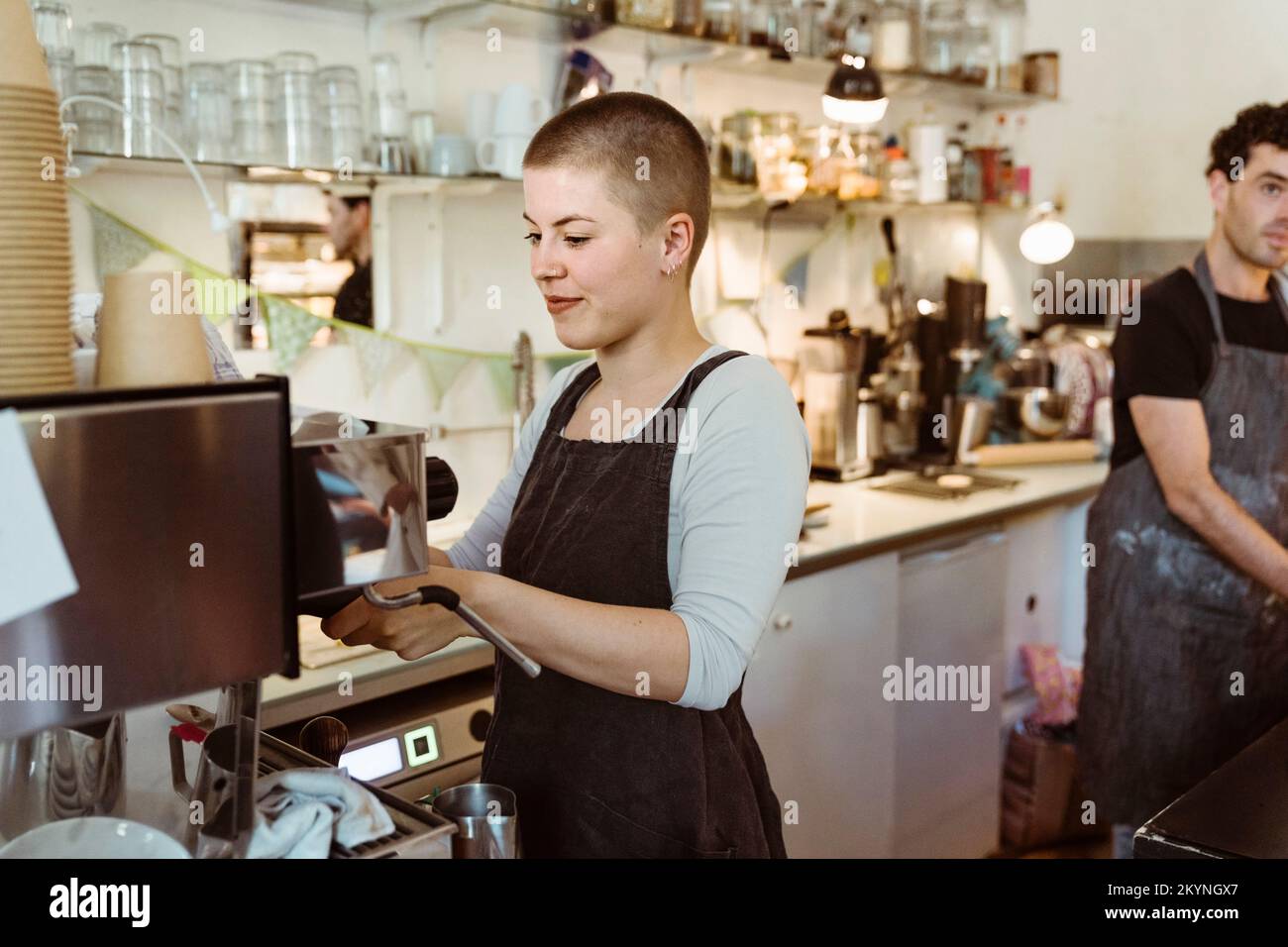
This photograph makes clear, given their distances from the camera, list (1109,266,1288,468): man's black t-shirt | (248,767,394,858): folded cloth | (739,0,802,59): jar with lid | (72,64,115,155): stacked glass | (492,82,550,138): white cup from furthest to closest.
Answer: (739,0,802,59): jar with lid → (492,82,550,138): white cup → (1109,266,1288,468): man's black t-shirt → (72,64,115,155): stacked glass → (248,767,394,858): folded cloth

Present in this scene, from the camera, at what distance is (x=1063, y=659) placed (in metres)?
3.31

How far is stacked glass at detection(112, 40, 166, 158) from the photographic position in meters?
1.91

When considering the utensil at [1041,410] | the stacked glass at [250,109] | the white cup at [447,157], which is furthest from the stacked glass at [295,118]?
the utensil at [1041,410]

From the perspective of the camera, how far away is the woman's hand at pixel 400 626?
105 centimetres

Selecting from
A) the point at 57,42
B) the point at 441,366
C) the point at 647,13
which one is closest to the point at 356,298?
the point at 441,366

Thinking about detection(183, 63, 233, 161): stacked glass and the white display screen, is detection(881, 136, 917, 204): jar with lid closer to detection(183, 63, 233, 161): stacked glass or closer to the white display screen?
detection(183, 63, 233, 161): stacked glass

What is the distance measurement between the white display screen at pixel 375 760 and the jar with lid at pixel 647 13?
1653mm

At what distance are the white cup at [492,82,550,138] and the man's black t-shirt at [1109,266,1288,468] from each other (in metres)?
1.24

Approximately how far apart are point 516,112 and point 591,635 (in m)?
1.61

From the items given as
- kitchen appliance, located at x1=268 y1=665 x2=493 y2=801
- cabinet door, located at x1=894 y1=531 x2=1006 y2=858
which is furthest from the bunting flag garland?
cabinet door, located at x1=894 y1=531 x2=1006 y2=858

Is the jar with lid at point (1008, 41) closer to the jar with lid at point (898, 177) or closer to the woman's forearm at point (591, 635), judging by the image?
the jar with lid at point (898, 177)

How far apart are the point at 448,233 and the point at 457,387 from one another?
34 centimetres

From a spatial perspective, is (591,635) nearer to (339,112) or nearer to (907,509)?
(339,112)
